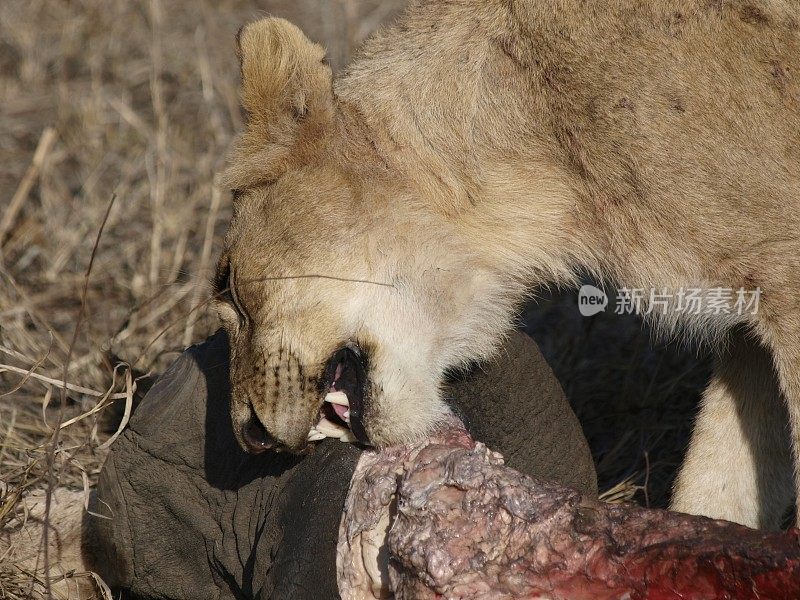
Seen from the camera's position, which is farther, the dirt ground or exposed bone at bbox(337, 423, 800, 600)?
the dirt ground

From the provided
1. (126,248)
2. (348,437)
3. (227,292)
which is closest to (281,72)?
(227,292)

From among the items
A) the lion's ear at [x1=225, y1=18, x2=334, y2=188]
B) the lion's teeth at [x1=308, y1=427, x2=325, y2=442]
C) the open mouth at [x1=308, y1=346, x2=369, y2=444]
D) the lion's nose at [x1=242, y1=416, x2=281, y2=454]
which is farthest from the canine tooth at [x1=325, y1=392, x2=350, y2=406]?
the lion's ear at [x1=225, y1=18, x2=334, y2=188]

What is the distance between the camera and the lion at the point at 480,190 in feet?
9.33

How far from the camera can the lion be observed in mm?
2844

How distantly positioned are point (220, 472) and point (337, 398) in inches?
15.6

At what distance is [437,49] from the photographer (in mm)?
3180

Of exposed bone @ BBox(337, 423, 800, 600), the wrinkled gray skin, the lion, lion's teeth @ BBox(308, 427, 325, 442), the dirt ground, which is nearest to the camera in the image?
exposed bone @ BBox(337, 423, 800, 600)

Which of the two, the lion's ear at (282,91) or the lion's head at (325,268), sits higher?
the lion's ear at (282,91)

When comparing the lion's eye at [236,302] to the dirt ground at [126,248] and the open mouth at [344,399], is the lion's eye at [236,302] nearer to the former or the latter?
the open mouth at [344,399]

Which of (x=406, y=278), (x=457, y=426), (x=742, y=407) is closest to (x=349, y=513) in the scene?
(x=457, y=426)

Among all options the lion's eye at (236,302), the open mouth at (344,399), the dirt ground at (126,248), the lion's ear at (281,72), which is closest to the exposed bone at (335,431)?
the open mouth at (344,399)

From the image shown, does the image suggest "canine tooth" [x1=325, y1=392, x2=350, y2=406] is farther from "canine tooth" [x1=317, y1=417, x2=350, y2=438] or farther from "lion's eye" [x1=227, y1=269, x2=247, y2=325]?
"lion's eye" [x1=227, y1=269, x2=247, y2=325]

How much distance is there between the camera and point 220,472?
10.6ft

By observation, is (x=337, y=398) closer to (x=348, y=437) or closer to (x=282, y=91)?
(x=348, y=437)
